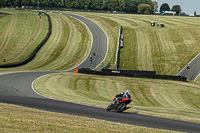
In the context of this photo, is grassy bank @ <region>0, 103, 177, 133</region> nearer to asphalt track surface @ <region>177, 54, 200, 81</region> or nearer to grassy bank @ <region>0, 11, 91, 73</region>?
asphalt track surface @ <region>177, 54, 200, 81</region>

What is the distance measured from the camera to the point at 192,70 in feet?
190

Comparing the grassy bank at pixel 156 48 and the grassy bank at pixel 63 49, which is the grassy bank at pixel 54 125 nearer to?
the grassy bank at pixel 63 49

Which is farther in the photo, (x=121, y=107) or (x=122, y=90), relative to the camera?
(x=122, y=90)

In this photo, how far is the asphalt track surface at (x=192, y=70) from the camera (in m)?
54.5

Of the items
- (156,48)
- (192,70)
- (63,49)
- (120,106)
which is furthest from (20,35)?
(120,106)

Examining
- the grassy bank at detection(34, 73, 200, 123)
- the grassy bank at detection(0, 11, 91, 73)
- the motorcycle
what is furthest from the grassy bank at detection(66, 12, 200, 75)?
the motorcycle

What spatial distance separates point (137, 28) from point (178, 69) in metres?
35.4

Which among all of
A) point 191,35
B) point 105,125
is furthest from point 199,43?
point 105,125

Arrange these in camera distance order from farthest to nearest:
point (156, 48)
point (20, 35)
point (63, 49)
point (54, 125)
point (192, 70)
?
point (20, 35) → point (63, 49) → point (156, 48) → point (192, 70) → point (54, 125)

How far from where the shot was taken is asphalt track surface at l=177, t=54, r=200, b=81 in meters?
54.5

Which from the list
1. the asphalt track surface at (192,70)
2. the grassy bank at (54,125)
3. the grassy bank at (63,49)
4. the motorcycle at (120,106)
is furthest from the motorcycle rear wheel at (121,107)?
the grassy bank at (63,49)

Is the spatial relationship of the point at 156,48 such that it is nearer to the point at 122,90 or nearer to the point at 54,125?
the point at 122,90

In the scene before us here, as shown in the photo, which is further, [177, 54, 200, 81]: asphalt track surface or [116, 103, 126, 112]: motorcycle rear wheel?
[177, 54, 200, 81]: asphalt track surface

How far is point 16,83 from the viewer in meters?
35.0
